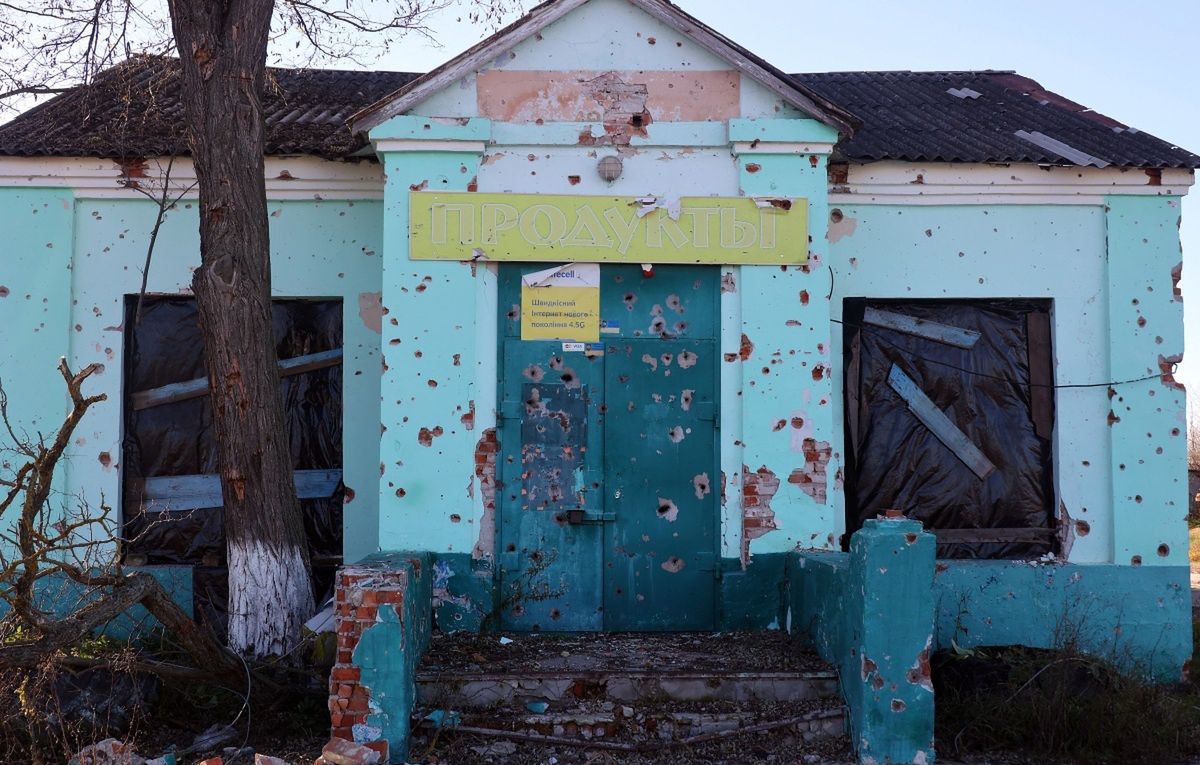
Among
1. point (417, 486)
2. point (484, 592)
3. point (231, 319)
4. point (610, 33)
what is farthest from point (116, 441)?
point (610, 33)

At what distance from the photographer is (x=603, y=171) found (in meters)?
7.76

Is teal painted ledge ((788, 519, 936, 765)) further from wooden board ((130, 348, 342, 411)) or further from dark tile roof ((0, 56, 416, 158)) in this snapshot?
dark tile roof ((0, 56, 416, 158))

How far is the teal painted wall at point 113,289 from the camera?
27.8 ft

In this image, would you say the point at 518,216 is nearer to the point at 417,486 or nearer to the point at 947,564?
the point at 417,486

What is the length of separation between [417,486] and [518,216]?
2.01m

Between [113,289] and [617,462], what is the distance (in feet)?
13.8

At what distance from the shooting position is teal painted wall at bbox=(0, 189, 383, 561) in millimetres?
8461

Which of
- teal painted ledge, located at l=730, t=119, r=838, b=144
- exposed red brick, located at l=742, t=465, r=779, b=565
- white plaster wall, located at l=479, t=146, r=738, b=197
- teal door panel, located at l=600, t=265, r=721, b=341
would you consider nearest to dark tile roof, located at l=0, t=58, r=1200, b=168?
teal painted ledge, located at l=730, t=119, r=838, b=144

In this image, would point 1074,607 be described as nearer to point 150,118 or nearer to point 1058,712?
point 1058,712

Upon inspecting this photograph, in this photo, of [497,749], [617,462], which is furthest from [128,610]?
[617,462]

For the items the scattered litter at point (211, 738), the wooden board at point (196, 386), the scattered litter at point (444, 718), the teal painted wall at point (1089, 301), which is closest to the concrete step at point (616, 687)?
the scattered litter at point (444, 718)

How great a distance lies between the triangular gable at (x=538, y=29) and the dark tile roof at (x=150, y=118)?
2.13 ft

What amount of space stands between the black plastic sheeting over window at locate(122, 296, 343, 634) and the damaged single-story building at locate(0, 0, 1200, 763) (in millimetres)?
25

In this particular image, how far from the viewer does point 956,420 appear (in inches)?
345
